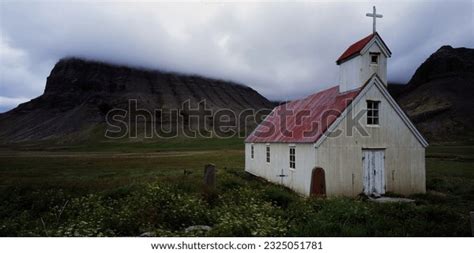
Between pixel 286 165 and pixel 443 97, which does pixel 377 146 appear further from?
pixel 443 97

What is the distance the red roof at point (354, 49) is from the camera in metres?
15.9

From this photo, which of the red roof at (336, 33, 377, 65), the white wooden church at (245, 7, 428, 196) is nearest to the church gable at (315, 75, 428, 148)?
the white wooden church at (245, 7, 428, 196)

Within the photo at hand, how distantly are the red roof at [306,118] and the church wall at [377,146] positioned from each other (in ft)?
2.09

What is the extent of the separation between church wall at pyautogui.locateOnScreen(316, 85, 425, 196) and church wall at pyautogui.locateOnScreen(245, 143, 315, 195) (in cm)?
88

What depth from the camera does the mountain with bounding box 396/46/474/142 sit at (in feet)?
347

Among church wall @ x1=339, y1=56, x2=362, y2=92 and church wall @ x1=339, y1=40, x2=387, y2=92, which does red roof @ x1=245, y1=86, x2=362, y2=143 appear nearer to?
church wall @ x1=339, y1=56, x2=362, y2=92

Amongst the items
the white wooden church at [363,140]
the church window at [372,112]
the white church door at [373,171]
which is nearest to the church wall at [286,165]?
the white wooden church at [363,140]

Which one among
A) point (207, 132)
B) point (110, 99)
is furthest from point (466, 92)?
point (110, 99)

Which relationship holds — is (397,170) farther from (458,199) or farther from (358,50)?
(358,50)

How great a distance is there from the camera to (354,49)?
1648 cm

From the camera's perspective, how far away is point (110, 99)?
19150 centimetres

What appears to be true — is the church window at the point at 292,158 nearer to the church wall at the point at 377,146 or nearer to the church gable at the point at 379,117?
the church wall at the point at 377,146

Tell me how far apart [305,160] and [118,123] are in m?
166

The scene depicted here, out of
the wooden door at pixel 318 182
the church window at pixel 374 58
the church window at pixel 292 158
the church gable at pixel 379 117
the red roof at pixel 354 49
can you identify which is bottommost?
the wooden door at pixel 318 182
